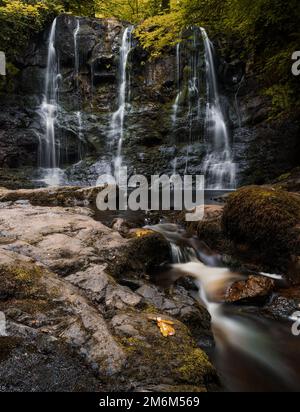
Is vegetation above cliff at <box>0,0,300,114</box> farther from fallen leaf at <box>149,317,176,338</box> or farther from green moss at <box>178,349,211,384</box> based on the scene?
green moss at <box>178,349,211,384</box>

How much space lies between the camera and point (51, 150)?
14359 mm

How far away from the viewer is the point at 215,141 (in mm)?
13992

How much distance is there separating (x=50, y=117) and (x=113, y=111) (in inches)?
108

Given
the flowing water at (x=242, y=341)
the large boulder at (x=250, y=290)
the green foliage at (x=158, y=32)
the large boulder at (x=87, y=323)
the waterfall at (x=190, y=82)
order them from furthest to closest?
the waterfall at (x=190, y=82)
the green foliage at (x=158, y=32)
the large boulder at (x=250, y=290)
the flowing water at (x=242, y=341)
the large boulder at (x=87, y=323)

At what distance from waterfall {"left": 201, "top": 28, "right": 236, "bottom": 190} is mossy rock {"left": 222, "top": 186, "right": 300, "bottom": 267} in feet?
24.2

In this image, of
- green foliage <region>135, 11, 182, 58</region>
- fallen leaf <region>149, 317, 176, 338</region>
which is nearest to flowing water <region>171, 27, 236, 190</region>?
green foliage <region>135, 11, 182, 58</region>

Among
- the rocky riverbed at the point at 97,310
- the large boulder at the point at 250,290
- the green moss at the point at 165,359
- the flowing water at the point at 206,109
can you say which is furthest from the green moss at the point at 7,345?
the flowing water at the point at 206,109

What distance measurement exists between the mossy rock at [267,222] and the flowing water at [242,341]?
18.3 inches

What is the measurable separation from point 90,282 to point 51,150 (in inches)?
468

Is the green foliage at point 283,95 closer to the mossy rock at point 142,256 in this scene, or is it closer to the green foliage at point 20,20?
the mossy rock at point 142,256

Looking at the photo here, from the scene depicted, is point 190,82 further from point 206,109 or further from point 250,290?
point 250,290

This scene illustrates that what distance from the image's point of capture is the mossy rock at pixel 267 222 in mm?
5027
